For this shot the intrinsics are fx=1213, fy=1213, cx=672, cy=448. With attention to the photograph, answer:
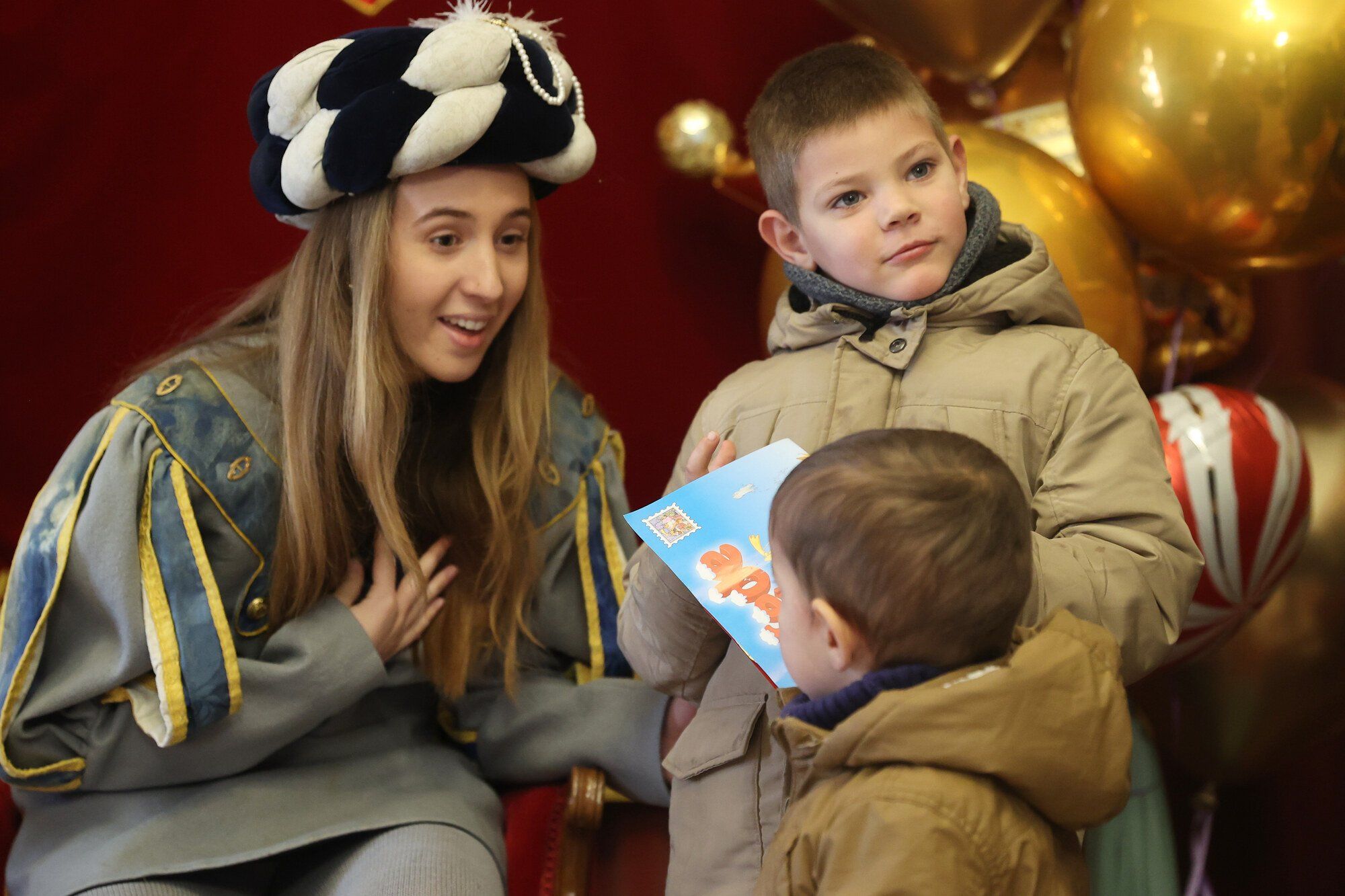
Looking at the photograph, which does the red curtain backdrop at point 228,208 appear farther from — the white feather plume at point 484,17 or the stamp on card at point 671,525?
the stamp on card at point 671,525

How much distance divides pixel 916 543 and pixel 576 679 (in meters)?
0.81

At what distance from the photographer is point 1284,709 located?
1604 mm

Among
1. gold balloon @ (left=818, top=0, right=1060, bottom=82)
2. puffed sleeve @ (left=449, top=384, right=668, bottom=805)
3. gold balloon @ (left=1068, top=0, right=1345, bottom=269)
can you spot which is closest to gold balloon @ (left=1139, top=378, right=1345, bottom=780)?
gold balloon @ (left=1068, top=0, right=1345, bottom=269)

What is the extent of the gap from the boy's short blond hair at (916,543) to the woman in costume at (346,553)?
610mm

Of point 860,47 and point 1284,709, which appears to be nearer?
point 860,47

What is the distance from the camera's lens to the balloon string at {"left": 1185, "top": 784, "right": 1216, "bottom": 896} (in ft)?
5.78

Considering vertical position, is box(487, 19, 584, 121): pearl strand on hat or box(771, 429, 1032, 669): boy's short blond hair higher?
box(487, 19, 584, 121): pearl strand on hat

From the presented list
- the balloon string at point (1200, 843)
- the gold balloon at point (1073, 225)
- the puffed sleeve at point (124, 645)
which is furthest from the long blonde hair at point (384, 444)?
the balloon string at point (1200, 843)

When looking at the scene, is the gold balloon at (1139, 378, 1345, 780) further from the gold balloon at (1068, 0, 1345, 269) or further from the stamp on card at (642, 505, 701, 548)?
the stamp on card at (642, 505, 701, 548)

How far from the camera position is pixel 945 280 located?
1.10 meters

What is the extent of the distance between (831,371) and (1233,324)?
980 mm

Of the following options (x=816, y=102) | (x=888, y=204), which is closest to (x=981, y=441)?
(x=888, y=204)

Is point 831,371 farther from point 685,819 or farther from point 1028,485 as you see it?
point 685,819

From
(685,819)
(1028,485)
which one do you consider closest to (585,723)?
(685,819)
